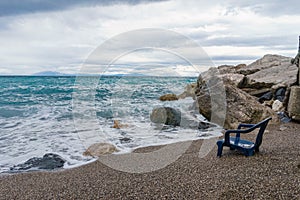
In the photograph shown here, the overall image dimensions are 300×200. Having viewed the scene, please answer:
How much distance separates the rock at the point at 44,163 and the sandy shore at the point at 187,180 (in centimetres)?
60

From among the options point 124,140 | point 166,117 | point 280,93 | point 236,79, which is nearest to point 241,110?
point 166,117

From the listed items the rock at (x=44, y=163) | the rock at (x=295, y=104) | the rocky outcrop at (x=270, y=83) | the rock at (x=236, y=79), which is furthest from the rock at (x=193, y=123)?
the rock at (x=44, y=163)

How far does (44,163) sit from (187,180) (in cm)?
420

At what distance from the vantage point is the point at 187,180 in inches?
175

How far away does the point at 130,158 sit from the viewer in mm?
6738

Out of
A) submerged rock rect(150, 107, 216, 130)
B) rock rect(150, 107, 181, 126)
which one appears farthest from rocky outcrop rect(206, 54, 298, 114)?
rock rect(150, 107, 181, 126)

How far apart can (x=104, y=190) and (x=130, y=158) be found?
2.38 m

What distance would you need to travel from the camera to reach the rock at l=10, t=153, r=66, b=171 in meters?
6.67

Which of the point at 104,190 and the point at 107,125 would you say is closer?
the point at 104,190

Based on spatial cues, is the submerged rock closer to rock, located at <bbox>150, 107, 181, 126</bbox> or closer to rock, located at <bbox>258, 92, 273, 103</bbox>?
rock, located at <bbox>150, 107, 181, 126</bbox>

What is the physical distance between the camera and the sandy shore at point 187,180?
152 inches

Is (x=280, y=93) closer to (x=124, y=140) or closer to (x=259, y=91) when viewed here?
(x=259, y=91)

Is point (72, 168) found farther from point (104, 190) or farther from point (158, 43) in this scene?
point (158, 43)

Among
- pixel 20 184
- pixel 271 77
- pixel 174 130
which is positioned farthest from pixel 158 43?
pixel 271 77
